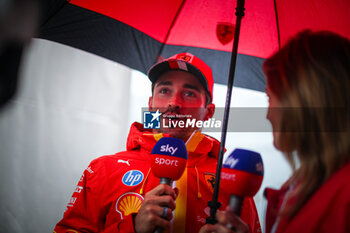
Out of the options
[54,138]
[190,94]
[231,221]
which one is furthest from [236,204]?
[54,138]

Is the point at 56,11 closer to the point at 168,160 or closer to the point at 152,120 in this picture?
the point at 152,120

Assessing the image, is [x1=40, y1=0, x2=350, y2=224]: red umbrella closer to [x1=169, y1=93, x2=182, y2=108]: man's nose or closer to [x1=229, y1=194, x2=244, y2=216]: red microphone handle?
[x1=169, y1=93, x2=182, y2=108]: man's nose

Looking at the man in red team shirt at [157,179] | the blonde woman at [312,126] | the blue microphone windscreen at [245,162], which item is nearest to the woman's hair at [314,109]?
the blonde woman at [312,126]

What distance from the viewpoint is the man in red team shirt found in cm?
142

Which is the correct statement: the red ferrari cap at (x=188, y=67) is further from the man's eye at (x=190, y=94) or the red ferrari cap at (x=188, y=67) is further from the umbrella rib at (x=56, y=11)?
the umbrella rib at (x=56, y=11)

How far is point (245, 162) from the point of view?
111cm

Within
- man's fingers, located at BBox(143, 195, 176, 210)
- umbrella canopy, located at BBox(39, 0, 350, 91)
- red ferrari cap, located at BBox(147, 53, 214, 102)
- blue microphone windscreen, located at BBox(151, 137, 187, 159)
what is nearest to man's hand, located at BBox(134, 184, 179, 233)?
man's fingers, located at BBox(143, 195, 176, 210)

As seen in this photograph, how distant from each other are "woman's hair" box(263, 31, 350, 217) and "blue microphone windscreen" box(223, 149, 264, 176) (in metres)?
0.14

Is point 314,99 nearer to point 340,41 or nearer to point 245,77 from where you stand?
point 340,41

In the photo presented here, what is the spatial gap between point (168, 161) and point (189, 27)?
1.08 metres

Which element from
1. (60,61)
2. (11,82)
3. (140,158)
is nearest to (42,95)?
(60,61)

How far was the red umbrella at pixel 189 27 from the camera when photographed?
1.60 metres

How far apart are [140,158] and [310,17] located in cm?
128

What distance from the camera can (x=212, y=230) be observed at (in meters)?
1.08
